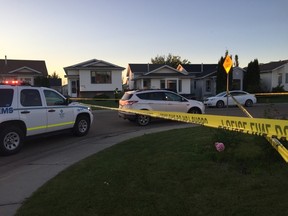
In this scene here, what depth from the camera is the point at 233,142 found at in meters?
6.21

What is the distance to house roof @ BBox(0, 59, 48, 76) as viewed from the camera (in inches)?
1726

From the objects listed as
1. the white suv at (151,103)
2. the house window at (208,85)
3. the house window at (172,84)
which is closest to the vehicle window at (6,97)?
the white suv at (151,103)

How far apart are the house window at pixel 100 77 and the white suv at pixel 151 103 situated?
77.9 feet

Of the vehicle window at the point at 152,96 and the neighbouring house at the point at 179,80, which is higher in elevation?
the neighbouring house at the point at 179,80

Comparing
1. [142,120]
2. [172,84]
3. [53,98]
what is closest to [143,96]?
[142,120]

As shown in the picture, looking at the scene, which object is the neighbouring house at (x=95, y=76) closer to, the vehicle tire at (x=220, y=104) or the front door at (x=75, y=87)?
the front door at (x=75, y=87)

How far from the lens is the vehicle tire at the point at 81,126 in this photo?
1105 centimetres

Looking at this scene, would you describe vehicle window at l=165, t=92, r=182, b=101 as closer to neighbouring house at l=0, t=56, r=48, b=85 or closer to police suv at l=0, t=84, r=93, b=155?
police suv at l=0, t=84, r=93, b=155

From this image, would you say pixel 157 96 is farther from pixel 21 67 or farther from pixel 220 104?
pixel 21 67

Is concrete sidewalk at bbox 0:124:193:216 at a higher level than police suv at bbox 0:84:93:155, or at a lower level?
lower

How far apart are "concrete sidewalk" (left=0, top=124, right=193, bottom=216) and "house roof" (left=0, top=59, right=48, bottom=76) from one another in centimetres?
3764

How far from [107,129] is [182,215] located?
31.4 feet

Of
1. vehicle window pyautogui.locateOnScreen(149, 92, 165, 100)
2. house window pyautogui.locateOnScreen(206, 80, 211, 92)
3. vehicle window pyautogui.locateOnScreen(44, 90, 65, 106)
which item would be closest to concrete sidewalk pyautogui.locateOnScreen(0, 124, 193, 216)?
vehicle window pyautogui.locateOnScreen(44, 90, 65, 106)

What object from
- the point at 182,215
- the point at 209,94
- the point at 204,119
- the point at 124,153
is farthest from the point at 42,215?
the point at 209,94
